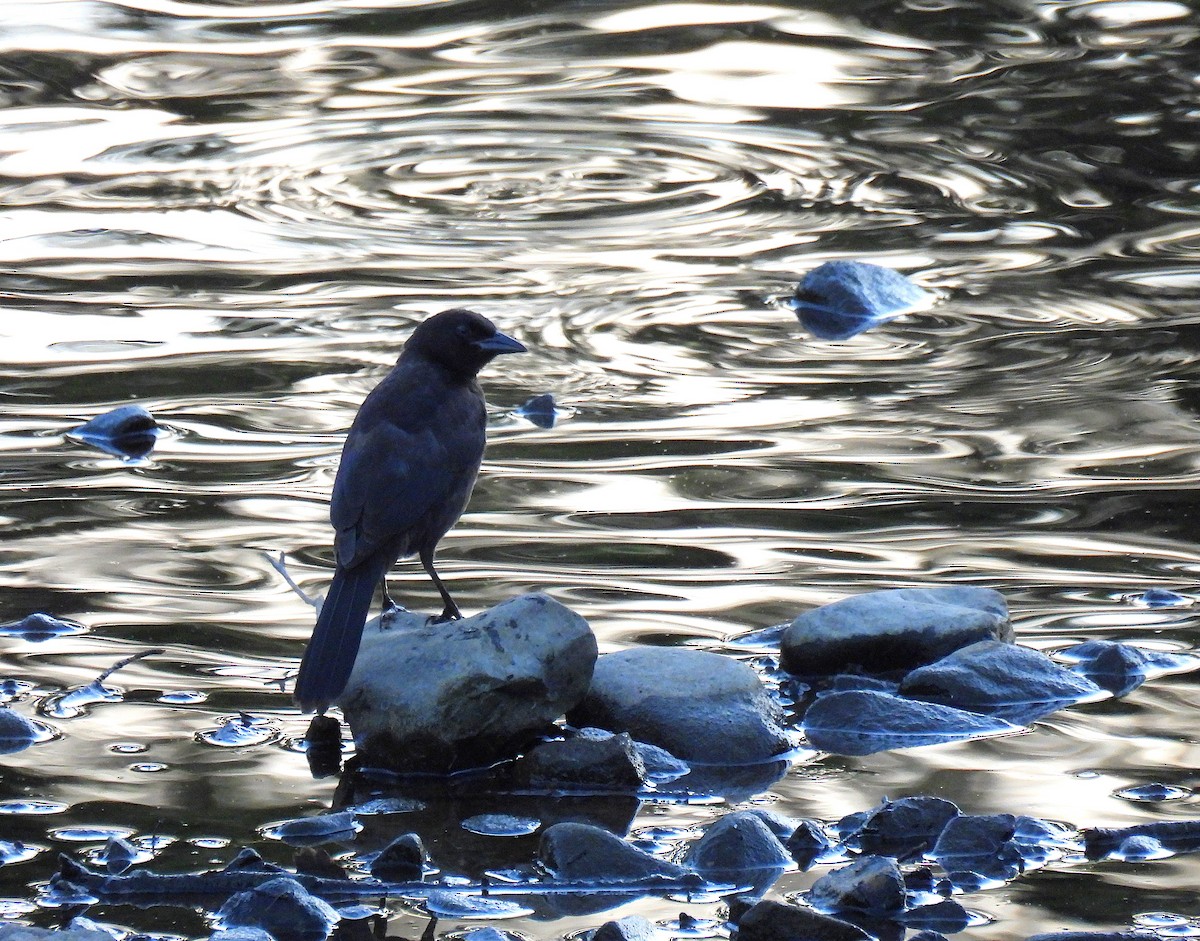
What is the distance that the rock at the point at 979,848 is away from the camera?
4.25m

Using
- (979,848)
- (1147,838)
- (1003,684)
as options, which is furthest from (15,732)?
(1147,838)

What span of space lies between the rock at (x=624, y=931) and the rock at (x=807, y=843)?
526 millimetres

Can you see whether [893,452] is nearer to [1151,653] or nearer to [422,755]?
[1151,653]

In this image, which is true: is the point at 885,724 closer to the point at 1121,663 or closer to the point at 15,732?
the point at 1121,663

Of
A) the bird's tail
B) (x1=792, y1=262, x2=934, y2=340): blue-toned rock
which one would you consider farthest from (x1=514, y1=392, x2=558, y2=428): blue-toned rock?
the bird's tail

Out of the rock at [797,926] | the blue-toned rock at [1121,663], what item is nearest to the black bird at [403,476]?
the rock at [797,926]

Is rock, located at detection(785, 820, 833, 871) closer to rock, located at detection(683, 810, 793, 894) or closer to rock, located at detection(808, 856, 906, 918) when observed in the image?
rock, located at detection(683, 810, 793, 894)

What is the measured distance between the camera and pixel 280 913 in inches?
155

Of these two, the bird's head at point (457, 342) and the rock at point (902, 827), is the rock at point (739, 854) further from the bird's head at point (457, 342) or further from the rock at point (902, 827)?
the bird's head at point (457, 342)

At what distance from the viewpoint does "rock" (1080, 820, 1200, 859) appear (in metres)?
4.34

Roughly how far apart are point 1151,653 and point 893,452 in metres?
1.92

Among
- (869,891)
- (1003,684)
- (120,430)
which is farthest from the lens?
(120,430)

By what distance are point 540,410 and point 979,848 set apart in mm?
3797

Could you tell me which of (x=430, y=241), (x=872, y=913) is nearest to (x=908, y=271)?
(x=430, y=241)
